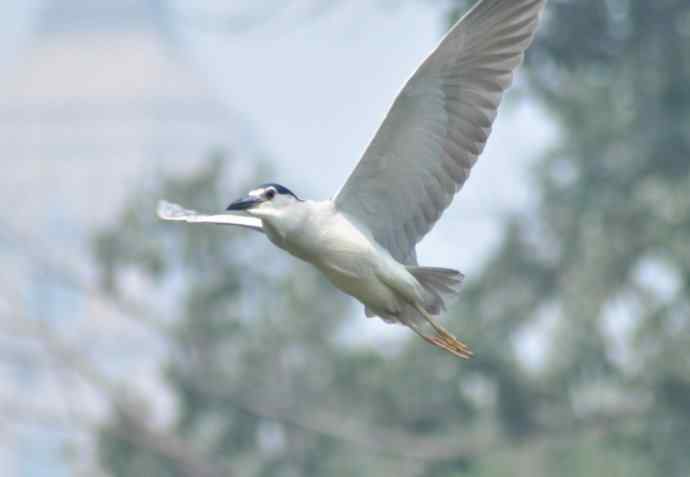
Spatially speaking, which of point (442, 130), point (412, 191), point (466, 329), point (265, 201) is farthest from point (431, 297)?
point (466, 329)

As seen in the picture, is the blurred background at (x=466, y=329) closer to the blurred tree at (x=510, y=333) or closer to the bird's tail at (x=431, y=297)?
the blurred tree at (x=510, y=333)

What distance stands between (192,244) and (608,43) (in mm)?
6123

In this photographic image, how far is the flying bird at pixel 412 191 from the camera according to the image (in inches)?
334

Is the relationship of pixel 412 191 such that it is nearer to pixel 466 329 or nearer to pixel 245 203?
pixel 245 203

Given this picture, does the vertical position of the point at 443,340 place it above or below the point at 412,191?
below

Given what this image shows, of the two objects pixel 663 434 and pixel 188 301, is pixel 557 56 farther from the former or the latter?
pixel 188 301

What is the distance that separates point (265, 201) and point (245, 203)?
0.25ft

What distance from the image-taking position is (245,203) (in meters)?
8.37

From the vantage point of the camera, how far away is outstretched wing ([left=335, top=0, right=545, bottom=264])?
8727 millimetres

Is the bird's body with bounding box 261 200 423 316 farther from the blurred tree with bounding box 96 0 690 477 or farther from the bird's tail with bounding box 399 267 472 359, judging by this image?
the blurred tree with bounding box 96 0 690 477

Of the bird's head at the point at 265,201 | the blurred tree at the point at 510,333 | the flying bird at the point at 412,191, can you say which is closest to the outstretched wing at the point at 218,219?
the flying bird at the point at 412,191

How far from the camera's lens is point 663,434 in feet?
87.3

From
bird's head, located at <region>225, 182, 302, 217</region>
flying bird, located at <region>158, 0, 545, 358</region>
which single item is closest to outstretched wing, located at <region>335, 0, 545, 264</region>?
flying bird, located at <region>158, 0, 545, 358</region>

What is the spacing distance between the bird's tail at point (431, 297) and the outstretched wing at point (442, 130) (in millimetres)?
165
